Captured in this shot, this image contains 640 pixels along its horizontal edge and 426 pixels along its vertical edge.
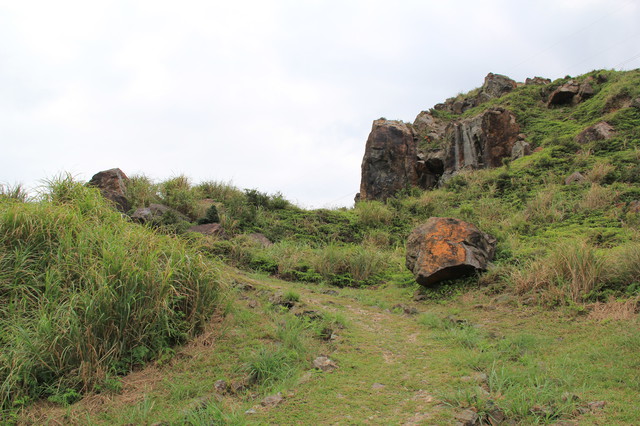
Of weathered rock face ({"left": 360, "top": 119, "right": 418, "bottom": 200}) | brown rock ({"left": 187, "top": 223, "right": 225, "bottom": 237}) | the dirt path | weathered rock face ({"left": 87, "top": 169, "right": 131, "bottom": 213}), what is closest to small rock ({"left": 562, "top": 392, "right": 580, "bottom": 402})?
the dirt path

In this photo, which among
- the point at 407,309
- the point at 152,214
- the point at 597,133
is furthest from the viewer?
the point at 597,133

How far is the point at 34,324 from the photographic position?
13.1 feet

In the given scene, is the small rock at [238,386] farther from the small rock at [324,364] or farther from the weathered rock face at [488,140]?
the weathered rock face at [488,140]

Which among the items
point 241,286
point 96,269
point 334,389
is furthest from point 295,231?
point 334,389

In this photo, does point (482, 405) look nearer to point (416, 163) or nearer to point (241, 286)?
point (241, 286)

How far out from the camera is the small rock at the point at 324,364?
4117 millimetres

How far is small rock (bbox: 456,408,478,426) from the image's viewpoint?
2.86 metres

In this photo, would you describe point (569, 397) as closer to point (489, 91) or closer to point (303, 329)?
point (303, 329)

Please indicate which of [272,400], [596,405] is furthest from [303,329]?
[596,405]

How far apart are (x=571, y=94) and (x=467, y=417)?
24770 millimetres

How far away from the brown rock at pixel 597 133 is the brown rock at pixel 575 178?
387cm

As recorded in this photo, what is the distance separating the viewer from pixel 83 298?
13.3ft

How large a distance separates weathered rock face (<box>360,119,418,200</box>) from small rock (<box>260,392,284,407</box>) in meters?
14.0

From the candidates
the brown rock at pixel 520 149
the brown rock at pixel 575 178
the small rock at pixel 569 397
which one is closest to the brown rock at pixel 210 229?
the small rock at pixel 569 397
